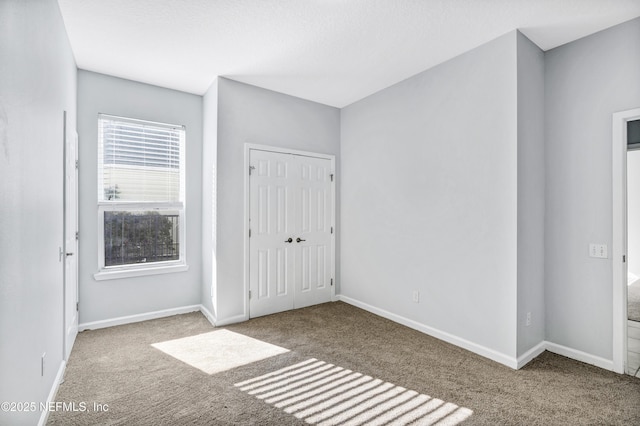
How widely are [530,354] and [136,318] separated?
13.6 ft

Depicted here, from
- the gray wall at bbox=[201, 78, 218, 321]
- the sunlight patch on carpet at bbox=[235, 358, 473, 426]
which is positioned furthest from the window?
the sunlight patch on carpet at bbox=[235, 358, 473, 426]

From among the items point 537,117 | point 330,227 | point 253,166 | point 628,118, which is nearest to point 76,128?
point 253,166

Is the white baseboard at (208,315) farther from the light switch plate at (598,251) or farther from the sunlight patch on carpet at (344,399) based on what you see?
the light switch plate at (598,251)

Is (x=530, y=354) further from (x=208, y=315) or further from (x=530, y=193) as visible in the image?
(x=208, y=315)

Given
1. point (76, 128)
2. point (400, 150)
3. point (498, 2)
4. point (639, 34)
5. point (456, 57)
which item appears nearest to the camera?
point (498, 2)

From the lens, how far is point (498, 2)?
2297mm

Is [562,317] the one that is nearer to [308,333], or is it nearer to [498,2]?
[308,333]

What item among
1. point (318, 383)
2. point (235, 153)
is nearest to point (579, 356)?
point (318, 383)

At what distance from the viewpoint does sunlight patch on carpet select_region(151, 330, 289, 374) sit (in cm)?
271

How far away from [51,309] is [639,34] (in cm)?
487

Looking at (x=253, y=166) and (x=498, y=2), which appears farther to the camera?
(x=253, y=166)

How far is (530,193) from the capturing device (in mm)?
2779

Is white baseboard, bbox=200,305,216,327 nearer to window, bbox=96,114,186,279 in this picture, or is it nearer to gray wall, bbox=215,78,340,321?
gray wall, bbox=215,78,340,321

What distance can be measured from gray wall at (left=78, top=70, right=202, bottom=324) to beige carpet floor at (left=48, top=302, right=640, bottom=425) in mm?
417
